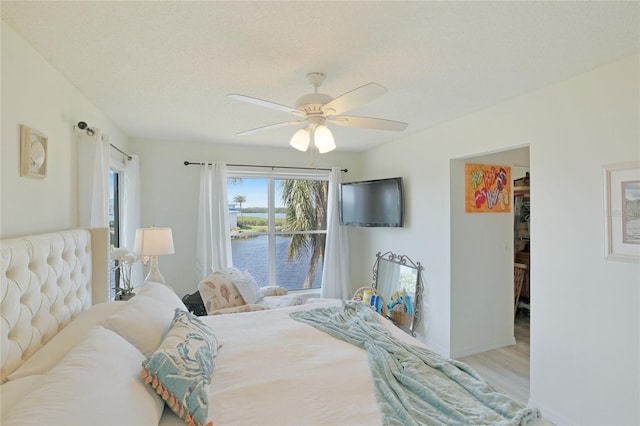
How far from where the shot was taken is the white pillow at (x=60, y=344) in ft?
4.12

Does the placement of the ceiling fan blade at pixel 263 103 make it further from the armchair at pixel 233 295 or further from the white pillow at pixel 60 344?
the armchair at pixel 233 295

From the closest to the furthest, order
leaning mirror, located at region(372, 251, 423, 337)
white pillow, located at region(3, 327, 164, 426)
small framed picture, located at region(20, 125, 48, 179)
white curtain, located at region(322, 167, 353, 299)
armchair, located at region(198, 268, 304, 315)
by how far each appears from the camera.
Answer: white pillow, located at region(3, 327, 164, 426) → small framed picture, located at region(20, 125, 48, 179) → armchair, located at region(198, 268, 304, 315) → leaning mirror, located at region(372, 251, 423, 337) → white curtain, located at region(322, 167, 353, 299)

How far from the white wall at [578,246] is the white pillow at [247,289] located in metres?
2.62

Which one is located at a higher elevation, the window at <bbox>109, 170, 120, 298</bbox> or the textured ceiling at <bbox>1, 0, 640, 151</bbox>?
the textured ceiling at <bbox>1, 0, 640, 151</bbox>

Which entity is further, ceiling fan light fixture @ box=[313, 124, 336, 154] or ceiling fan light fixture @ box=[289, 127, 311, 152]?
ceiling fan light fixture @ box=[289, 127, 311, 152]

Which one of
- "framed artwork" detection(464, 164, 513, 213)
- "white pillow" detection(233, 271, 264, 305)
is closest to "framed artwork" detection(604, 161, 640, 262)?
"framed artwork" detection(464, 164, 513, 213)

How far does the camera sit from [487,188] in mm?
3463

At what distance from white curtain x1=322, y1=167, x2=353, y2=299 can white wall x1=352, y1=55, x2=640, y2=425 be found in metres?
2.06

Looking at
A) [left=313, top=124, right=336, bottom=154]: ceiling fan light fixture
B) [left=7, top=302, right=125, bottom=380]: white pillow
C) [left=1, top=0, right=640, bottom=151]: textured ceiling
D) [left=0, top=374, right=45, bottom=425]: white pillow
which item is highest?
[left=1, top=0, right=640, bottom=151]: textured ceiling

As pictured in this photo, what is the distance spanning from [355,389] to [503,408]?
61 centimetres

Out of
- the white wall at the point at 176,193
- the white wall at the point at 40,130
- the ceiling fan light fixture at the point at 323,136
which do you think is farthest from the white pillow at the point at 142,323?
the white wall at the point at 176,193

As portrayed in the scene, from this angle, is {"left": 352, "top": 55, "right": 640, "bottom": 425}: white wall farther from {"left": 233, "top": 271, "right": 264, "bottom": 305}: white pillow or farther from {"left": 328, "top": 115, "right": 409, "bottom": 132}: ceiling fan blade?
{"left": 233, "top": 271, "right": 264, "bottom": 305}: white pillow

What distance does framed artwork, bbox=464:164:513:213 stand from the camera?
334cm

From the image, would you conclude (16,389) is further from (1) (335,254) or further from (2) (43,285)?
(1) (335,254)
